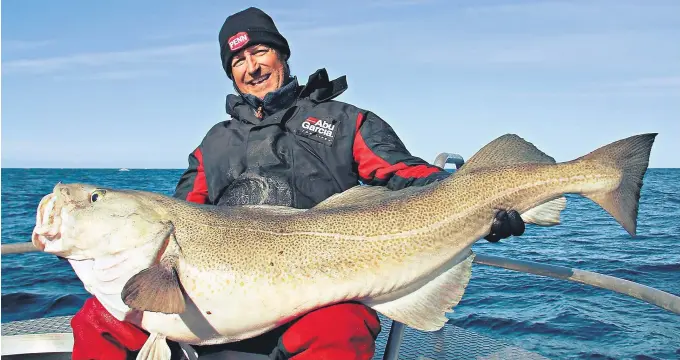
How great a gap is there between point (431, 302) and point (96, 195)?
1.87 metres

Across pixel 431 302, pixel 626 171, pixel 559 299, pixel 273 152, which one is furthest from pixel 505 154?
pixel 559 299

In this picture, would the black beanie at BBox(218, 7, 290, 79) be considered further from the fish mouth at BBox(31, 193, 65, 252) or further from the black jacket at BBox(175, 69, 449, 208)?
the fish mouth at BBox(31, 193, 65, 252)

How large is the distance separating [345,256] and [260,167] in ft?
3.66

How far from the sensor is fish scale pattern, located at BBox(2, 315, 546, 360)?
4.40 meters

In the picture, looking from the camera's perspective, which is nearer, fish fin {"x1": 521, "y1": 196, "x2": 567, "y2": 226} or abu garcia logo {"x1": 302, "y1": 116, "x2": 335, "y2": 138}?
fish fin {"x1": 521, "y1": 196, "x2": 567, "y2": 226}

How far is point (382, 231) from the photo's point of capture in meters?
3.04

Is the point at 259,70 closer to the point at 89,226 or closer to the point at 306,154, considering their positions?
the point at 306,154

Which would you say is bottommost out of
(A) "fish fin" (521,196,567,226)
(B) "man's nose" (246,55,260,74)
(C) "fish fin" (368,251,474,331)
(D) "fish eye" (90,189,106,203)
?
(C) "fish fin" (368,251,474,331)

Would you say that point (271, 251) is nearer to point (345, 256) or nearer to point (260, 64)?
point (345, 256)

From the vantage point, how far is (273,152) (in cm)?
381

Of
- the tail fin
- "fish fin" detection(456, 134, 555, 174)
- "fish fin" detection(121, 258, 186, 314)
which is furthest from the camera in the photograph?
"fish fin" detection(456, 134, 555, 174)

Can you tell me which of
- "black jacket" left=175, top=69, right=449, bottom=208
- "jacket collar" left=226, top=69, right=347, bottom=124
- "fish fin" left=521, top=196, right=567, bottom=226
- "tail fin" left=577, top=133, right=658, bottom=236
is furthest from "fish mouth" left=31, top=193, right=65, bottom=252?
"tail fin" left=577, top=133, right=658, bottom=236

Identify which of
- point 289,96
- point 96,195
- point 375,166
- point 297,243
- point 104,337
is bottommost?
point 104,337

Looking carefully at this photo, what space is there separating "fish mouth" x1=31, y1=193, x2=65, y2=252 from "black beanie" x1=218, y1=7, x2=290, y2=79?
1.76m
